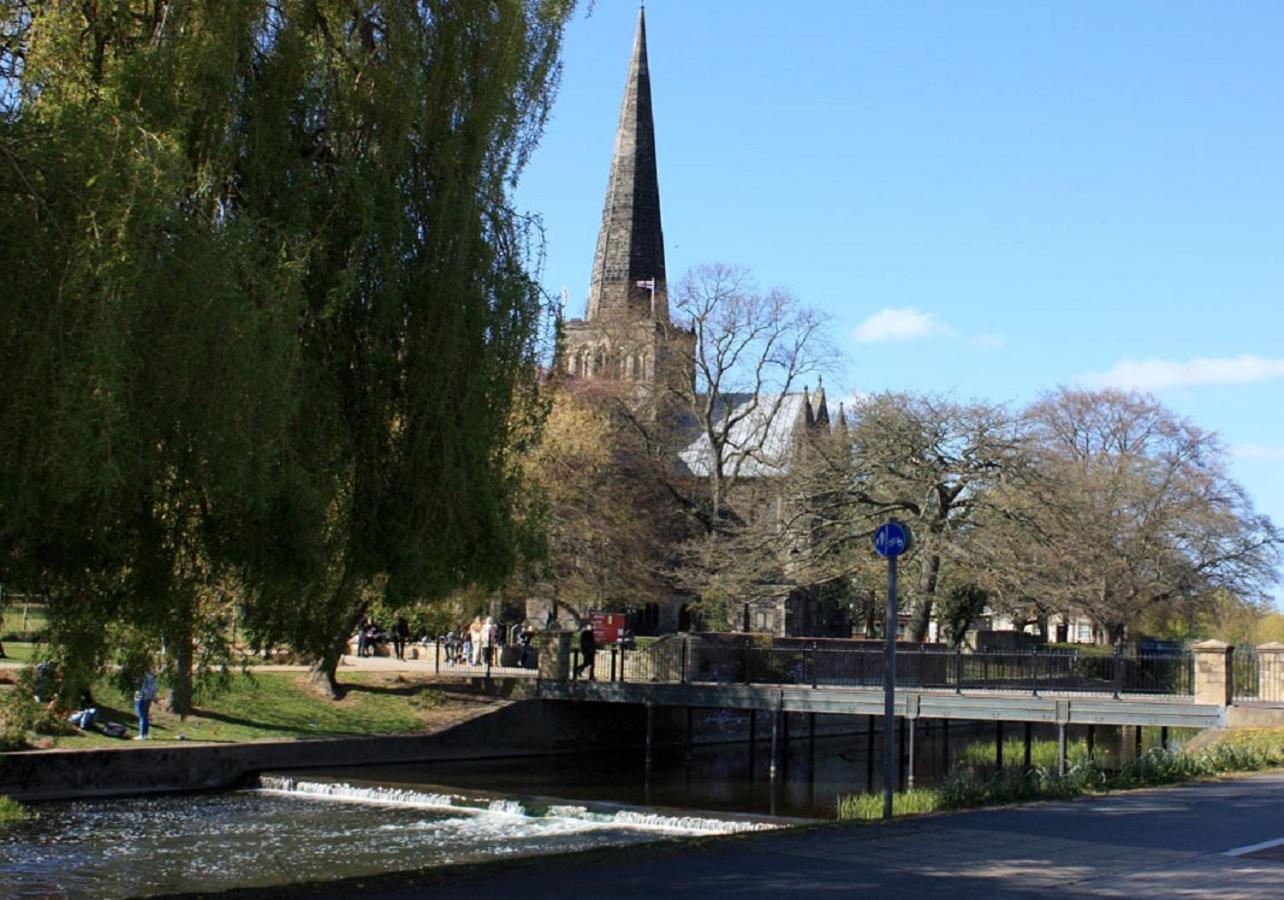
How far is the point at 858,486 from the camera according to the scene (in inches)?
1779

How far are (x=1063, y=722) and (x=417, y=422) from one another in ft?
69.9

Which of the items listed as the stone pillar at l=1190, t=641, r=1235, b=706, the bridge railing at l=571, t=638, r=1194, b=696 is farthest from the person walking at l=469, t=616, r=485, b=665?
the stone pillar at l=1190, t=641, r=1235, b=706

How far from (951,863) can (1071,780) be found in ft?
21.8

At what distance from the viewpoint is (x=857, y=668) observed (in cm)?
3725

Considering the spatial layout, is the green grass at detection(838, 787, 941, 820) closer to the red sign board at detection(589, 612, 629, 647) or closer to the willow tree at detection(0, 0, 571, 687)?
the willow tree at detection(0, 0, 571, 687)

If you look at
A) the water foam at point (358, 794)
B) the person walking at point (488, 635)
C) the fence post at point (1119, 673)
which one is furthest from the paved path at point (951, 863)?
the person walking at point (488, 635)

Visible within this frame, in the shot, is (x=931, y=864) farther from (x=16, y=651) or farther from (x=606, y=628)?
(x=606, y=628)

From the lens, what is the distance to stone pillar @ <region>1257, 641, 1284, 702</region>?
95.5ft

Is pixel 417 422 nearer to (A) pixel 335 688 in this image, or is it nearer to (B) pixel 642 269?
(A) pixel 335 688

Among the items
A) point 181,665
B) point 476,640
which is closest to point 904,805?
point 181,665

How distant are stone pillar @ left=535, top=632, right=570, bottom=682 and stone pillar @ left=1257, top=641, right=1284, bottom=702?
1707cm

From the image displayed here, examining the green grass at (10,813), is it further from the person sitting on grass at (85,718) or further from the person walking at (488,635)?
the person walking at (488,635)

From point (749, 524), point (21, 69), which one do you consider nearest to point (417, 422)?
point (21, 69)

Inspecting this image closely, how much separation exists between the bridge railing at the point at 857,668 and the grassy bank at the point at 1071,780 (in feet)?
44.0
